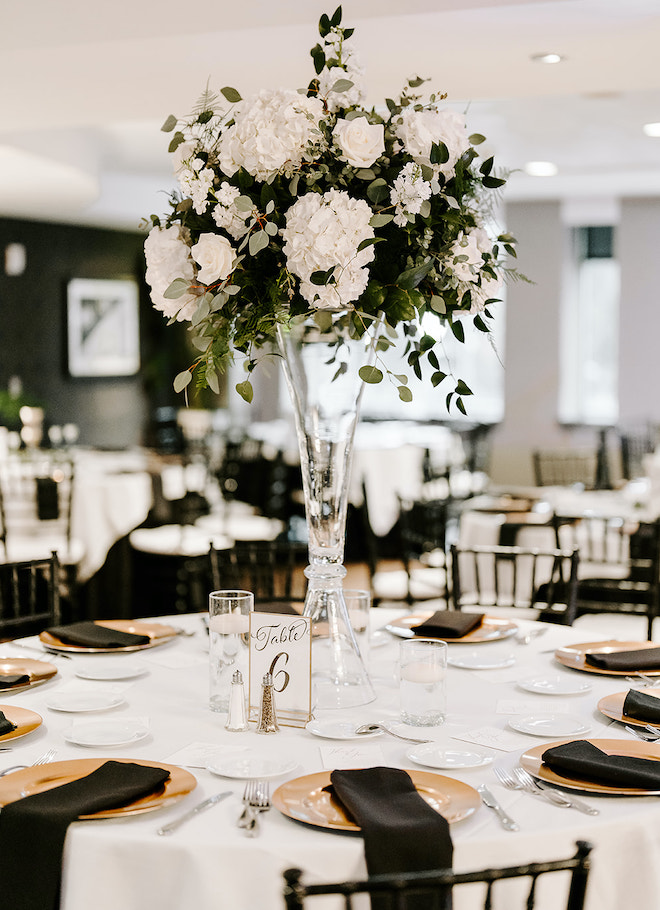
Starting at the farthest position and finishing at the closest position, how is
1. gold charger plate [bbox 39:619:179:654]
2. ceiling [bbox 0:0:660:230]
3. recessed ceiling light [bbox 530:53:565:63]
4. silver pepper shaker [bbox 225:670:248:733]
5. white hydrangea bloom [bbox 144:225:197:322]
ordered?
1. recessed ceiling light [bbox 530:53:565:63]
2. ceiling [bbox 0:0:660:230]
3. gold charger plate [bbox 39:619:179:654]
4. white hydrangea bloom [bbox 144:225:197:322]
5. silver pepper shaker [bbox 225:670:248:733]

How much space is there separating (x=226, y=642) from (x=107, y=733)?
0.27 m

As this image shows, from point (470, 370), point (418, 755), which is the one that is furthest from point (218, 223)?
point (470, 370)

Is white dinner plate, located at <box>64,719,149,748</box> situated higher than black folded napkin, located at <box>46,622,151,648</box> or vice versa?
black folded napkin, located at <box>46,622,151,648</box>

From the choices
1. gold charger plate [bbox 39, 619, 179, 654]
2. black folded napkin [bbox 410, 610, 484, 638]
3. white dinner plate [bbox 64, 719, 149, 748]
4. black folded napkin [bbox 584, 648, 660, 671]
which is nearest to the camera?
white dinner plate [bbox 64, 719, 149, 748]

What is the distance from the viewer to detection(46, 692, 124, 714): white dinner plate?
1919 mm

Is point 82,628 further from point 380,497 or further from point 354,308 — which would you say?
point 380,497

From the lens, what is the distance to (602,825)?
1.43 meters

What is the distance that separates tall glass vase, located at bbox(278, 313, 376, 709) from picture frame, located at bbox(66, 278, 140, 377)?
8470mm

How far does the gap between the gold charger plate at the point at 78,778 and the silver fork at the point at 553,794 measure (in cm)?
50

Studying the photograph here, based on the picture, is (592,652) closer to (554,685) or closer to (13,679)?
(554,685)


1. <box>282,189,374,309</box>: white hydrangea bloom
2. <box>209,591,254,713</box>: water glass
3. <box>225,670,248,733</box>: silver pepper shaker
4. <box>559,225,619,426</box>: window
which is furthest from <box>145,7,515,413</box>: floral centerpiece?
<box>559,225,619,426</box>: window

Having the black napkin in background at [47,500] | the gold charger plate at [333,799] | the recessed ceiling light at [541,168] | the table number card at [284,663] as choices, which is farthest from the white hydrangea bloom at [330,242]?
the recessed ceiling light at [541,168]

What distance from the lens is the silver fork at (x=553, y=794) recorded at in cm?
148

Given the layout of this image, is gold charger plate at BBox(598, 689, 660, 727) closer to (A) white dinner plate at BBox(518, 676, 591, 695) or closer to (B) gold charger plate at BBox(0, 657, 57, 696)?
(A) white dinner plate at BBox(518, 676, 591, 695)
